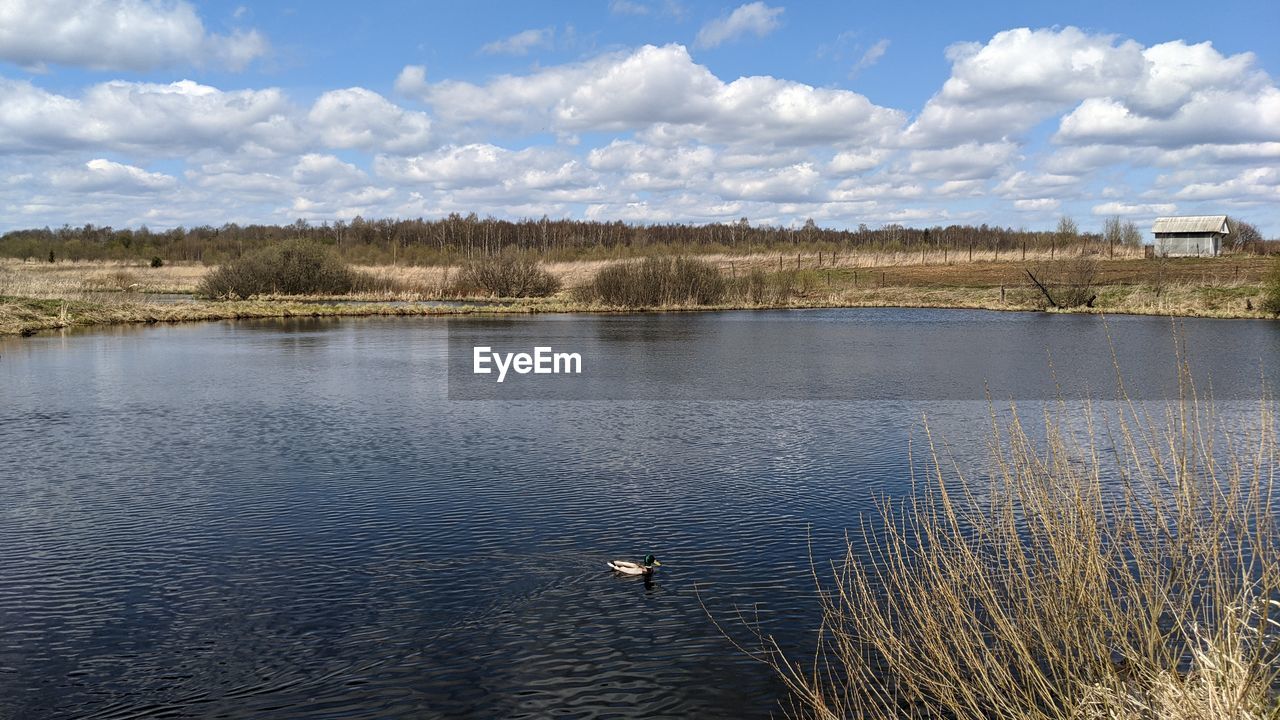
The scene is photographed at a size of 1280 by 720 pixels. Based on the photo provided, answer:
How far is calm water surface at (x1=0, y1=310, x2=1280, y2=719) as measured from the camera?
7.96 meters

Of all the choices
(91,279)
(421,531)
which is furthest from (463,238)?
(421,531)

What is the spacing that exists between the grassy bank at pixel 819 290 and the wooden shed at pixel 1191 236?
8.27 metres

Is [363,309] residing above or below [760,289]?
below

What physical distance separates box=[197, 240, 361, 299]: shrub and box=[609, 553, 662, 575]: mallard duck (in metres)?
62.7

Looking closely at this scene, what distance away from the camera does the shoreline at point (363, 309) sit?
4575cm

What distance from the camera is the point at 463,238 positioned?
154 metres

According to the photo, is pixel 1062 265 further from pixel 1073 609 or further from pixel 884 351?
pixel 1073 609

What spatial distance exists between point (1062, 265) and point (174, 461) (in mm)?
59902

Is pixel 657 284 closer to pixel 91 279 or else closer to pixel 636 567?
pixel 91 279

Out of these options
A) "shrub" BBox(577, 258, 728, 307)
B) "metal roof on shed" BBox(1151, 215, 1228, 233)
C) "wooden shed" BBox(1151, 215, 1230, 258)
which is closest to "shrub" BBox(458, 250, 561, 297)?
"shrub" BBox(577, 258, 728, 307)

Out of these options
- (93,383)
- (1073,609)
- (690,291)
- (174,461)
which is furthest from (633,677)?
(690,291)

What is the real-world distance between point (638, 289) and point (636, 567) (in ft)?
170

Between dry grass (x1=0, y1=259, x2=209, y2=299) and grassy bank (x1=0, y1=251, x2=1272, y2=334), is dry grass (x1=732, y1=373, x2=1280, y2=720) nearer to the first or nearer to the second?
grassy bank (x1=0, y1=251, x2=1272, y2=334)

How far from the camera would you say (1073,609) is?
19.8 feet
